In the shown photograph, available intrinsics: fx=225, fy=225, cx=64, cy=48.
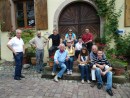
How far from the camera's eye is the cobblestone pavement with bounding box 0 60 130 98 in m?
5.97

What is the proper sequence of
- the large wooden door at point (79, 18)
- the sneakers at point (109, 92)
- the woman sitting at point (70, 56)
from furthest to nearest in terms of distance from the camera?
the large wooden door at point (79, 18)
the woman sitting at point (70, 56)
the sneakers at point (109, 92)

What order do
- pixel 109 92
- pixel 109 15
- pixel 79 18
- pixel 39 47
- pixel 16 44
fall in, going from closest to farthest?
pixel 109 92 < pixel 16 44 < pixel 39 47 < pixel 109 15 < pixel 79 18

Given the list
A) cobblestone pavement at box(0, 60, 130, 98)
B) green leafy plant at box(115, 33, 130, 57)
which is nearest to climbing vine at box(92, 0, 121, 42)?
green leafy plant at box(115, 33, 130, 57)

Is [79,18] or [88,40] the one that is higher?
[79,18]

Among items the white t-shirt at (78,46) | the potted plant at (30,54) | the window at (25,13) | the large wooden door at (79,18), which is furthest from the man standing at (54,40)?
the window at (25,13)

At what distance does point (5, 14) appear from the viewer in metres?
10.2

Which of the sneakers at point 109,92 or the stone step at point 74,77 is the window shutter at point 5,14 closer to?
the stone step at point 74,77

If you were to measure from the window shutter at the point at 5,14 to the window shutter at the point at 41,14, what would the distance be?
1.32 m

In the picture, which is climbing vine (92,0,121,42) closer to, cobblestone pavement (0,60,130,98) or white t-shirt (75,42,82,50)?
white t-shirt (75,42,82,50)

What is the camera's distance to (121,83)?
7246 millimetres

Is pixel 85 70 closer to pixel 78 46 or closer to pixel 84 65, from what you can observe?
pixel 84 65

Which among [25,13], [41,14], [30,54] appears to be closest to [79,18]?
[41,14]

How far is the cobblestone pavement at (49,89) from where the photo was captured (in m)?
5.97

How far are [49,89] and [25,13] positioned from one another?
4.98m
